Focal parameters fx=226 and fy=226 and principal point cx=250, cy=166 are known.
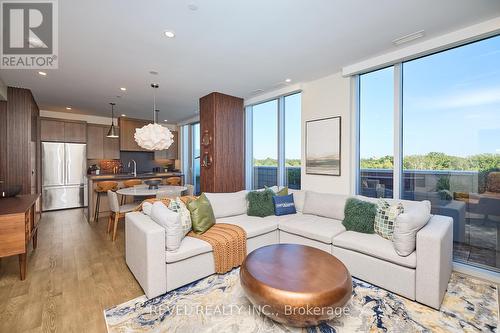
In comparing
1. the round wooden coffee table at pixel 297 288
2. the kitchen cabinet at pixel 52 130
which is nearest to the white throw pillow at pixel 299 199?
the round wooden coffee table at pixel 297 288

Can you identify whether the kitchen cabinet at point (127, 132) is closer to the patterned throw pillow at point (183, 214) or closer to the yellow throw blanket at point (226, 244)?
the yellow throw blanket at point (226, 244)

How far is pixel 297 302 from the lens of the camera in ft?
4.98

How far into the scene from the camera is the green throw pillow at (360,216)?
2711 mm

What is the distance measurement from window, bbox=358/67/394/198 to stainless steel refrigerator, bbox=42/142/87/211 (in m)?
6.96

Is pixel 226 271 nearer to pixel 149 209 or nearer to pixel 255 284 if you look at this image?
pixel 255 284

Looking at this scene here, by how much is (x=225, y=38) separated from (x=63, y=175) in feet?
19.6

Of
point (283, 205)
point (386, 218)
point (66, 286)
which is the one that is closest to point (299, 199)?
point (283, 205)

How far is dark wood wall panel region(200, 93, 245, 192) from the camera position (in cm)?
457

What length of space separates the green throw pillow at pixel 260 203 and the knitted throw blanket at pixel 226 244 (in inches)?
25.4

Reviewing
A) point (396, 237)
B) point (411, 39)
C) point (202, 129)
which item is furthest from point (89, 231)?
point (411, 39)

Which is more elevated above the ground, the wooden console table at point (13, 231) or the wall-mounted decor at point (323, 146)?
the wall-mounted decor at point (323, 146)

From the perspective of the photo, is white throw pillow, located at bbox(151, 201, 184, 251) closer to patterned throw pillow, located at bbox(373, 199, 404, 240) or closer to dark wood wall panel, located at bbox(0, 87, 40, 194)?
patterned throw pillow, located at bbox(373, 199, 404, 240)

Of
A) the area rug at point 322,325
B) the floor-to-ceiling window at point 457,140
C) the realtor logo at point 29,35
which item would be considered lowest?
the area rug at point 322,325

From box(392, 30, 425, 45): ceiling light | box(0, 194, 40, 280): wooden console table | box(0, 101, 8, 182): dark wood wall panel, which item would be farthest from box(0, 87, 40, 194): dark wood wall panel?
box(392, 30, 425, 45): ceiling light
